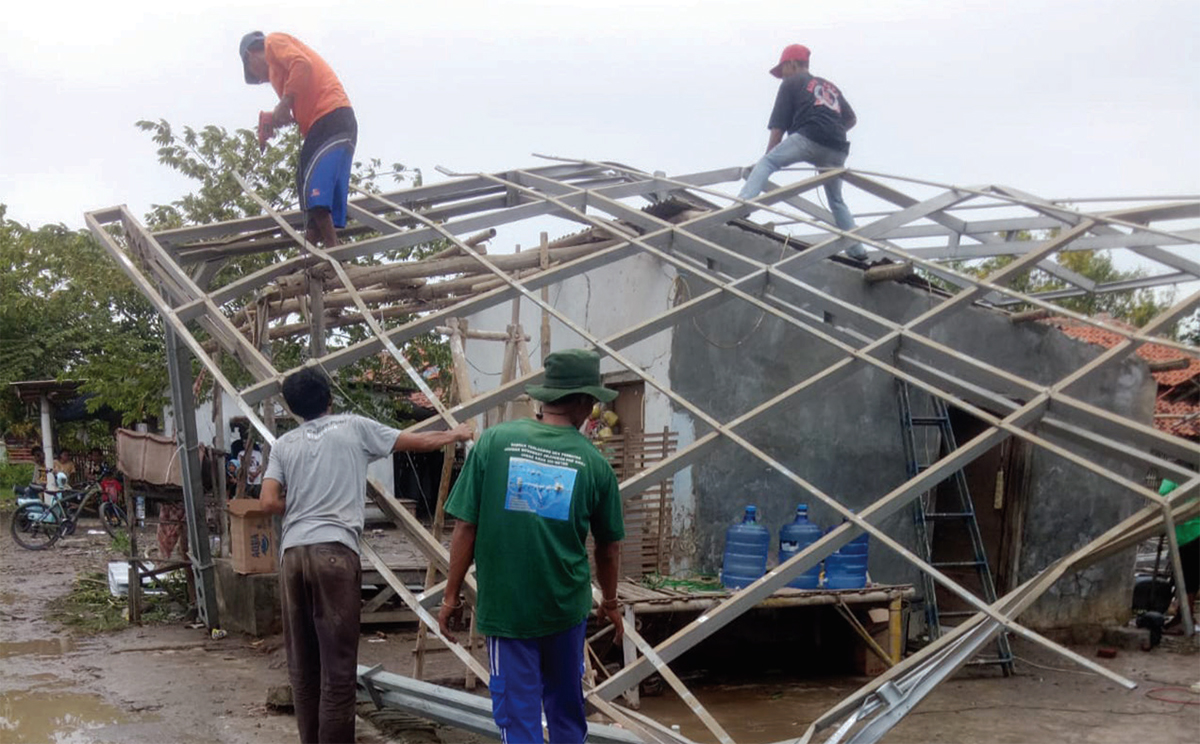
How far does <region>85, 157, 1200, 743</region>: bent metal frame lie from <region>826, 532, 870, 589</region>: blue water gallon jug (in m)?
0.22

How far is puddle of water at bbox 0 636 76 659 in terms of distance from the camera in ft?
21.5

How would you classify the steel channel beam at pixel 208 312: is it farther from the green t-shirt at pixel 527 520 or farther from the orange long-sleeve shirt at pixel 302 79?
the green t-shirt at pixel 527 520

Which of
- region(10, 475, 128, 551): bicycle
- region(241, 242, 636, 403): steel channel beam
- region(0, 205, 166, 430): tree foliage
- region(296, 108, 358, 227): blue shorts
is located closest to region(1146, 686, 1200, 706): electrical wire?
region(241, 242, 636, 403): steel channel beam

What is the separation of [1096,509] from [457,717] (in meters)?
5.21

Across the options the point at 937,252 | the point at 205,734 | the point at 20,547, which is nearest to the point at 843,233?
the point at 937,252

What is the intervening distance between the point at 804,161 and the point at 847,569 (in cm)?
259

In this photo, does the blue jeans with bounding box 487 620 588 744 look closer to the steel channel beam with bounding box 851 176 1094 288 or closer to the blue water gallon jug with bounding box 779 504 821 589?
the blue water gallon jug with bounding box 779 504 821 589

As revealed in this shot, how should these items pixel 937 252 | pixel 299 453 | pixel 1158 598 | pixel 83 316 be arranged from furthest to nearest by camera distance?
pixel 83 316, pixel 1158 598, pixel 937 252, pixel 299 453

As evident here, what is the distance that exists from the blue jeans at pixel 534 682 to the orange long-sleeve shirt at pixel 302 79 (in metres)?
3.56

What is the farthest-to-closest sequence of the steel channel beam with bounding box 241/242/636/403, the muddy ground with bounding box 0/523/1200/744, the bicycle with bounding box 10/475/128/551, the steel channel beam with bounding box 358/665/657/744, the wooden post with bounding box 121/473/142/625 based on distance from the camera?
the bicycle with bounding box 10/475/128/551 → the wooden post with bounding box 121/473/142/625 → the muddy ground with bounding box 0/523/1200/744 → the steel channel beam with bounding box 241/242/636/403 → the steel channel beam with bounding box 358/665/657/744

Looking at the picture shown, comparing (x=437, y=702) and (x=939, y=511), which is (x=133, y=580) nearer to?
(x=437, y=702)

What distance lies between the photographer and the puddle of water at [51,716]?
4805 mm

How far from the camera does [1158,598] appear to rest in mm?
7492

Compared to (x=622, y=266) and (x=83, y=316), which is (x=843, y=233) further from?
(x=83, y=316)
